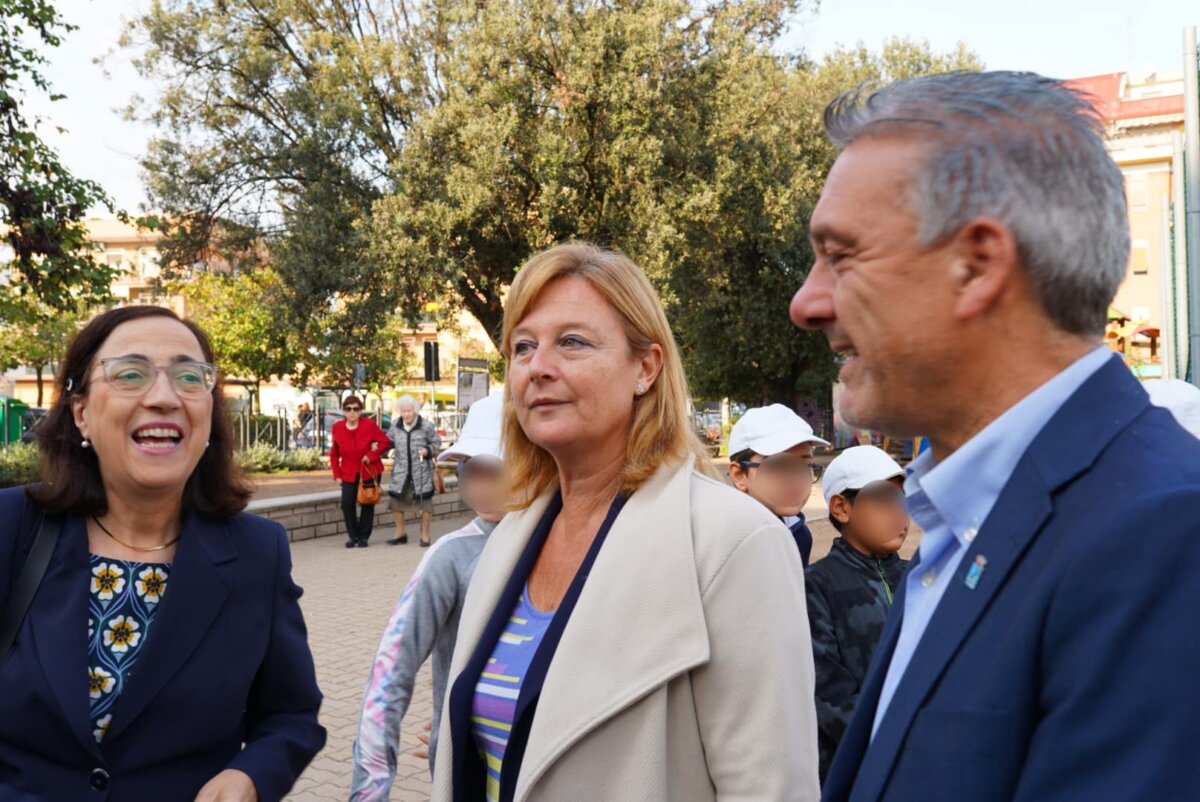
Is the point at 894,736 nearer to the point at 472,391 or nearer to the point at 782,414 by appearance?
the point at 782,414

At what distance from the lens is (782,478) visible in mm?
3932

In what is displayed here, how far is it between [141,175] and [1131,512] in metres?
21.4

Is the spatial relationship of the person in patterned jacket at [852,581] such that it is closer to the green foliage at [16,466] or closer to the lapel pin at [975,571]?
the lapel pin at [975,571]

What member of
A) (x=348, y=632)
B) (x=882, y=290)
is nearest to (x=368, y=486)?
(x=348, y=632)

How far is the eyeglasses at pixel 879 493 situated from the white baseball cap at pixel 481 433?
1.19m

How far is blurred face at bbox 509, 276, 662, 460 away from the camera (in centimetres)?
219

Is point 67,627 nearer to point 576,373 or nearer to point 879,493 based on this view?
point 576,373

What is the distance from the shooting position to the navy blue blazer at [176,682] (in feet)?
6.77

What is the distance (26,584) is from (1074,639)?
2.15 metres

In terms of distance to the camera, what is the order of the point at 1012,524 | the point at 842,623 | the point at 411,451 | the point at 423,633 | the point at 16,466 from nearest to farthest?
the point at 1012,524
the point at 423,633
the point at 842,623
the point at 411,451
the point at 16,466

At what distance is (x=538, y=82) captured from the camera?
18.0 m

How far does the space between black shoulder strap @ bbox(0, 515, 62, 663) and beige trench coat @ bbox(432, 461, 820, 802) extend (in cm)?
120

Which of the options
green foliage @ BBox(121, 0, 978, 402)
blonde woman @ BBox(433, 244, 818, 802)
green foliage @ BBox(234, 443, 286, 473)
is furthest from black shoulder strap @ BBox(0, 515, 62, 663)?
green foliage @ BBox(234, 443, 286, 473)

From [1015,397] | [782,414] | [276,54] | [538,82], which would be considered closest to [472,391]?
[538,82]
